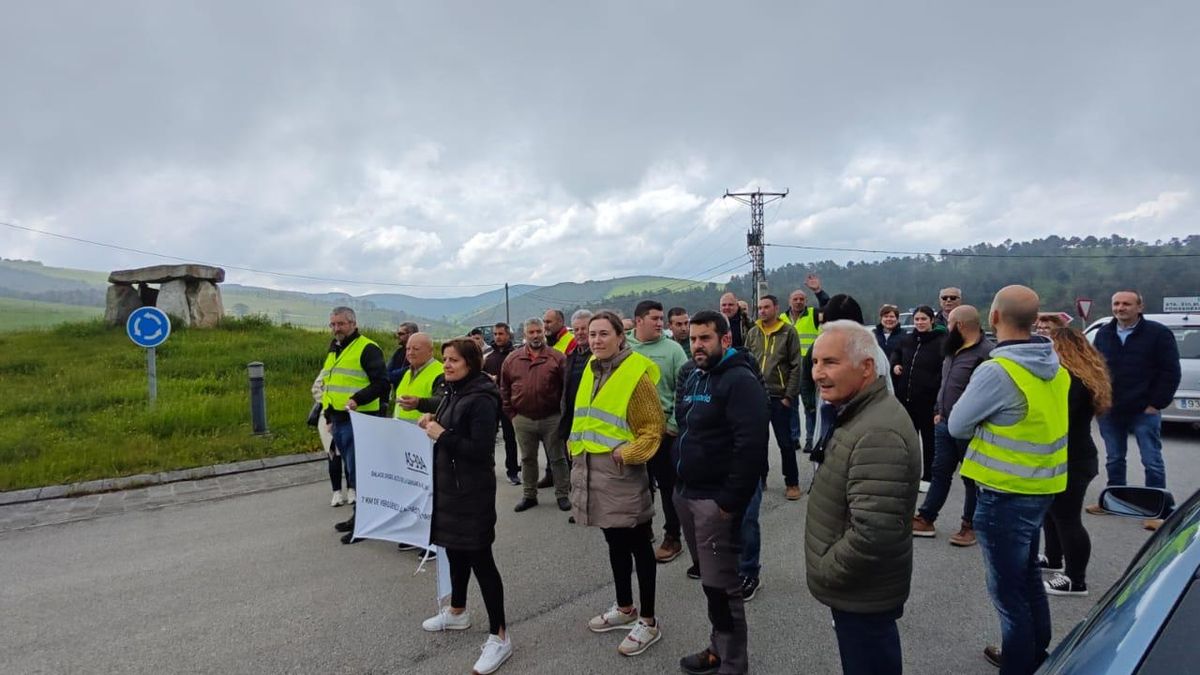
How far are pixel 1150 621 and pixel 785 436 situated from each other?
5252mm

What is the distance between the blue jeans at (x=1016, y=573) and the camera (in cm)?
282

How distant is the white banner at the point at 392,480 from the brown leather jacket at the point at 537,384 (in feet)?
5.21

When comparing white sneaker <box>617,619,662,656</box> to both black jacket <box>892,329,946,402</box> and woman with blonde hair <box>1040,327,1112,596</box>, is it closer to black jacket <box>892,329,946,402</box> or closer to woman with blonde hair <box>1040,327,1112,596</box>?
woman with blonde hair <box>1040,327,1112,596</box>

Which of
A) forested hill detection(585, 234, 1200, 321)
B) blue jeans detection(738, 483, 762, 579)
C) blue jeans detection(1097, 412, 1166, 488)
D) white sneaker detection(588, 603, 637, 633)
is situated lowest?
white sneaker detection(588, 603, 637, 633)

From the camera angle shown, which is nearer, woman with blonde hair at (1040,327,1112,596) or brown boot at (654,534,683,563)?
woman with blonde hair at (1040,327,1112,596)

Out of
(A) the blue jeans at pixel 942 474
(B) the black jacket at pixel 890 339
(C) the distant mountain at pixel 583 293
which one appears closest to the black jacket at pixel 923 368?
(B) the black jacket at pixel 890 339

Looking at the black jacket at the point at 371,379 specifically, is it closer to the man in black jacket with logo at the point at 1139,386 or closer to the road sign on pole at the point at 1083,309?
the man in black jacket with logo at the point at 1139,386

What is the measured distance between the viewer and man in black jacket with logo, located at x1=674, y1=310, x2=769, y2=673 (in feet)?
9.80

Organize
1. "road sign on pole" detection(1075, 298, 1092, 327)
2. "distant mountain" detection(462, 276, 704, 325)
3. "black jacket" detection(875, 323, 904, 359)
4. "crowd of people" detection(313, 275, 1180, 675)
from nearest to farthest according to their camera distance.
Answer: "crowd of people" detection(313, 275, 1180, 675) → "black jacket" detection(875, 323, 904, 359) → "road sign on pole" detection(1075, 298, 1092, 327) → "distant mountain" detection(462, 276, 704, 325)

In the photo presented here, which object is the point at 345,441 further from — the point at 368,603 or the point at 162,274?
the point at 162,274

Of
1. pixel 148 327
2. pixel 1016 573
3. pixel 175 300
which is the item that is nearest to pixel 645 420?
pixel 1016 573

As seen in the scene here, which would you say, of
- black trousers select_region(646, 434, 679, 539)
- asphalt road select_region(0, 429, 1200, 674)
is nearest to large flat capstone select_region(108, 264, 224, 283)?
asphalt road select_region(0, 429, 1200, 674)

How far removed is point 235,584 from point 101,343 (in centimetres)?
1599

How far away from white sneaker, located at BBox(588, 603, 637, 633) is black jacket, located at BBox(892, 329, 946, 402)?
394 cm
